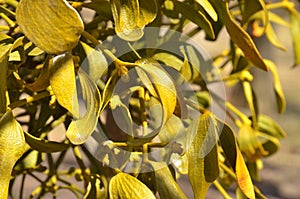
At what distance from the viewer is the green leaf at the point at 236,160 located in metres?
0.43

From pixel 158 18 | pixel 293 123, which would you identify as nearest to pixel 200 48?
pixel 158 18

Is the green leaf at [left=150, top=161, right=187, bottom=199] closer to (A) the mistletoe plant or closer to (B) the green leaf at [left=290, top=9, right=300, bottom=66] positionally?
(A) the mistletoe plant

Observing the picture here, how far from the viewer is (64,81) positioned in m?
0.37

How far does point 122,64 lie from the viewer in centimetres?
41

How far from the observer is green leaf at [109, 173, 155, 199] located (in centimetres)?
40

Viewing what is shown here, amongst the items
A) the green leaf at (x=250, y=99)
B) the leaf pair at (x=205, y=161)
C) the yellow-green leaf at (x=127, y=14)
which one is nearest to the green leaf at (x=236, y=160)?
the leaf pair at (x=205, y=161)

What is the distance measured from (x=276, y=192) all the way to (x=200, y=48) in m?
2.57

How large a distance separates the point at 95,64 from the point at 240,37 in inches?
4.0

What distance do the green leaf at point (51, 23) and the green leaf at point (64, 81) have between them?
30mm

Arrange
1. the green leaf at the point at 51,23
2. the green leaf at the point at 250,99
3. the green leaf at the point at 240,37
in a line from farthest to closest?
the green leaf at the point at 250,99 < the green leaf at the point at 240,37 < the green leaf at the point at 51,23

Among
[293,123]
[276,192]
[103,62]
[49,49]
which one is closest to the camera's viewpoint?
[49,49]

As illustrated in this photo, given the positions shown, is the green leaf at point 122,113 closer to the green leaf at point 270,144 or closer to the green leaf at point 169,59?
the green leaf at point 169,59

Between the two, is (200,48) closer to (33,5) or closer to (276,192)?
(33,5)

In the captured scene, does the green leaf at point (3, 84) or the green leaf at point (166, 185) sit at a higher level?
the green leaf at point (3, 84)
